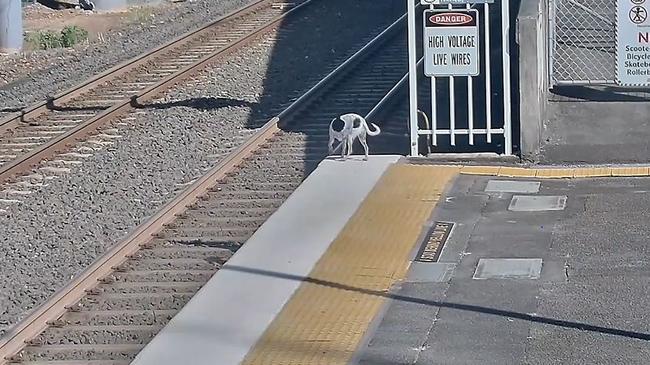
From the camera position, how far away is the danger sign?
12.0 m

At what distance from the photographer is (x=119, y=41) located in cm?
2264

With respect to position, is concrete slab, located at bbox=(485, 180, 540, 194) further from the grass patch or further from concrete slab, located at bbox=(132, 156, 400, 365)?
the grass patch

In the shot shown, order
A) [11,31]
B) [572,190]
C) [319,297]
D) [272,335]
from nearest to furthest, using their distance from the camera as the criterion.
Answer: [272,335] < [319,297] < [572,190] < [11,31]

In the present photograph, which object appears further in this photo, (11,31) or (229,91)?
(11,31)

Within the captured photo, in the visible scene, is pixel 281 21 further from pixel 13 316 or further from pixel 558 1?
pixel 13 316

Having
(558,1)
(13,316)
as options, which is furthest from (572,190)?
(558,1)

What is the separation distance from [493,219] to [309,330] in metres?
2.88

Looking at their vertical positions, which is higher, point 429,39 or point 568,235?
point 429,39

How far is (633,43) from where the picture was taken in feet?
40.5

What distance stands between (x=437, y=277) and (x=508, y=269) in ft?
1.66

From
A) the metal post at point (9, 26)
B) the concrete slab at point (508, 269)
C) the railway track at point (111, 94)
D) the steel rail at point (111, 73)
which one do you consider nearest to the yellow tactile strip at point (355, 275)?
the concrete slab at point (508, 269)

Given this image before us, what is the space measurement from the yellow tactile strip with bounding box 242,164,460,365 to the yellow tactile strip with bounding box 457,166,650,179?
246 millimetres

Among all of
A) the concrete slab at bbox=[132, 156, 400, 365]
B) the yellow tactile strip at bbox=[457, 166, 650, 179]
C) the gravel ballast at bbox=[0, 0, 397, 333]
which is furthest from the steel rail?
the yellow tactile strip at bbox=[457, 166, 650, 179]

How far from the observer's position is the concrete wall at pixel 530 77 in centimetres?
1189
